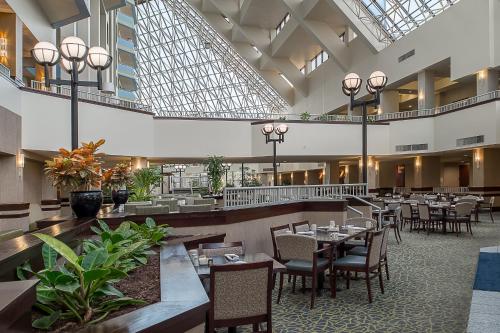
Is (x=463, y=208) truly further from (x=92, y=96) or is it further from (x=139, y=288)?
(x=92, y=96)

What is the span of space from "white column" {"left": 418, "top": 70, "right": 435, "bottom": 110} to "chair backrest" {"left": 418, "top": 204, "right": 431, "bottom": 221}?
1031 cm

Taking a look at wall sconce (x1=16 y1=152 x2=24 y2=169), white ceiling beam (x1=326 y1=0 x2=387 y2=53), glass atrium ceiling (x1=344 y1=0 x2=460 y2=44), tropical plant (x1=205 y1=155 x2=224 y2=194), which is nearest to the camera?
wall sconce (x1=16 y1=152 x2=24 y2=169)

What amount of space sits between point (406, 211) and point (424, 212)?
0.89 metres

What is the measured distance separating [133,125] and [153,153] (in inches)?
88.1

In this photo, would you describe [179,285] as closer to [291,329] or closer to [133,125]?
[291,329]

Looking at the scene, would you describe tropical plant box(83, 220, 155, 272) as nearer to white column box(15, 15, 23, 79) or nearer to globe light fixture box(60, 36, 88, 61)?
globe light fixture box(60, 36, 88, 61)

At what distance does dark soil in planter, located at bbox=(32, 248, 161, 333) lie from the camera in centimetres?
193

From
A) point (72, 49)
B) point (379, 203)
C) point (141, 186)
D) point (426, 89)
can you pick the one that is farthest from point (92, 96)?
point (426, 89)

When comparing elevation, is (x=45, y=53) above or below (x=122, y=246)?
above

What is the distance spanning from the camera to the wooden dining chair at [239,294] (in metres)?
2.98

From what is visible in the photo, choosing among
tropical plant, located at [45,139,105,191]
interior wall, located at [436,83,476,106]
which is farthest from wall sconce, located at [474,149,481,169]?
tropical plant, located at [45,139,105,191]

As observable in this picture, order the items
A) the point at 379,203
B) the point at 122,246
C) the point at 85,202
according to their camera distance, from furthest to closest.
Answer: the point at 379,203
the point at 85,202
the point at 122,246

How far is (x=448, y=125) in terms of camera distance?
59.5 feet

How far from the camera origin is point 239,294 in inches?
120
